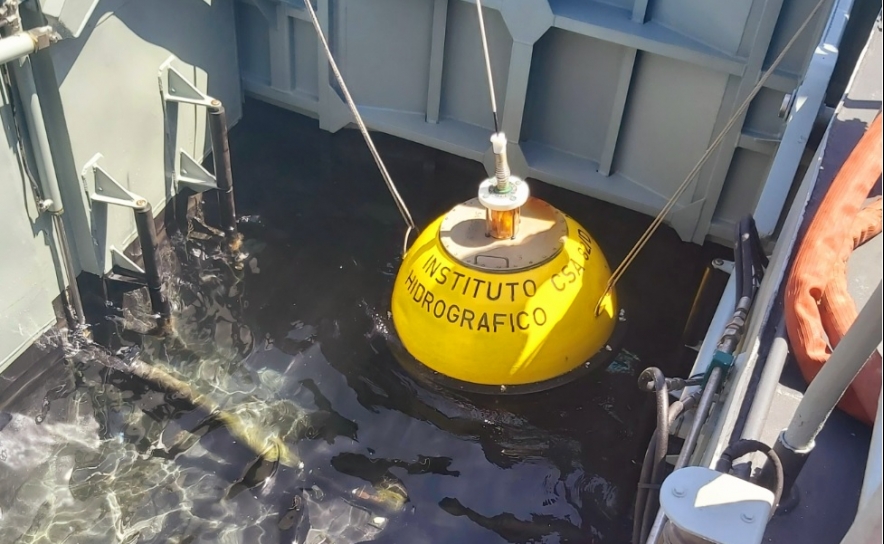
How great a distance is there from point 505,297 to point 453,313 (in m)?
0.28

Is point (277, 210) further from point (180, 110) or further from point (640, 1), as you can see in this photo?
point (640, 1)

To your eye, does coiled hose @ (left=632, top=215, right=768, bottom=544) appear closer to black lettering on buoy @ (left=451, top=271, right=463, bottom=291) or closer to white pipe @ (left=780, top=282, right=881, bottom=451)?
white pipe @ (left=780, top=282, right=881, bottom=451)

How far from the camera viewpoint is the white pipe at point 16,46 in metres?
3.58

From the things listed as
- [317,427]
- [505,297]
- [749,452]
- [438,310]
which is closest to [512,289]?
[505,297]

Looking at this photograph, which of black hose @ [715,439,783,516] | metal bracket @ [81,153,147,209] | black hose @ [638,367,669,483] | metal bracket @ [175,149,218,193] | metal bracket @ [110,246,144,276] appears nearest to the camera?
black hose @ [715,439,783,516]

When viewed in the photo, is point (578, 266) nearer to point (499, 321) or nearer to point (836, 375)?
point (499, 321)

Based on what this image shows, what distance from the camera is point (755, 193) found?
5.08 m

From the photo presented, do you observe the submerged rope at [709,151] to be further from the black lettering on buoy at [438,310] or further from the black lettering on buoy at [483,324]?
the black lettering on buoy at [438,310]

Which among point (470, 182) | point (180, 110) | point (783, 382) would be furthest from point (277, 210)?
point (783, 382)

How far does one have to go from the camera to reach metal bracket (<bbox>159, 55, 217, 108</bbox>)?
4.94 metres

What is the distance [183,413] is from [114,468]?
0.46 metres

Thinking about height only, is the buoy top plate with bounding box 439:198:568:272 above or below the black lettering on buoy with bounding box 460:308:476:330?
above

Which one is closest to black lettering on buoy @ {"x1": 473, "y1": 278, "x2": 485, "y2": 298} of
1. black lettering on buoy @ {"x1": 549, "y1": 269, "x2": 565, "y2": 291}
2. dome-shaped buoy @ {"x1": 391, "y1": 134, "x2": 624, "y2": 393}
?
dome-shaped buoy @ {"x1": 391, "y1": 134, "x2": 624, "y2": 393}

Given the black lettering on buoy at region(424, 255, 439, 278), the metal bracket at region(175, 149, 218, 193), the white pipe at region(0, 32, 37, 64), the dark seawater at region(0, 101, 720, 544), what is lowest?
the dark seawater at region(0, 101, 720, 544)
